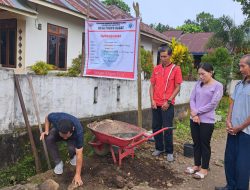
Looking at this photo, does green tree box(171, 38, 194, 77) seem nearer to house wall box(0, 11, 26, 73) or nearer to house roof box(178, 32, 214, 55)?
house wall box(0, 11, 26, 73)

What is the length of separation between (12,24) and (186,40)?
2429 centimetres

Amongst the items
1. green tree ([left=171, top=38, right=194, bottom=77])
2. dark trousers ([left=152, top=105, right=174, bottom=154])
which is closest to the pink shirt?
dark trousers ([left=152, top=105, right=174, bottom=154])

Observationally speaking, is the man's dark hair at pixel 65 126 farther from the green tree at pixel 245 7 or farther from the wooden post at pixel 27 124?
the green tree at pixel 245 7

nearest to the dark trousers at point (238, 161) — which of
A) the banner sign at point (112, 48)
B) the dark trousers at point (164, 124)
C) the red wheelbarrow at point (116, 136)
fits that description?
the red wheelbarrow at point (116, 136)

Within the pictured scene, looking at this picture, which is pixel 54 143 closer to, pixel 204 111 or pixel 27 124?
pixel 27 124

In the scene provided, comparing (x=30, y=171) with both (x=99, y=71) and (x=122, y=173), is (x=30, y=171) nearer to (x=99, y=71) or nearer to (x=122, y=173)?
(x=122, y=173)

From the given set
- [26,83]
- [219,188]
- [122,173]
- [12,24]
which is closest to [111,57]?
[26,83]

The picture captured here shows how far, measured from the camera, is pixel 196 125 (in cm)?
501

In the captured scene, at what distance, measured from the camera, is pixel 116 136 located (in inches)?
204

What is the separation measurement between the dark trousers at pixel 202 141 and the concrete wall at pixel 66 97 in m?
2.25

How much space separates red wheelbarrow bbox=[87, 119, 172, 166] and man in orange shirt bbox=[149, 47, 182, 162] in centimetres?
52

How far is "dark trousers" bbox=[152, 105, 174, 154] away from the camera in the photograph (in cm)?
559

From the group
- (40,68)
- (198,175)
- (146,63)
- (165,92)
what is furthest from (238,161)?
(146,63)

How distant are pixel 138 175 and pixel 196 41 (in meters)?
27.6
